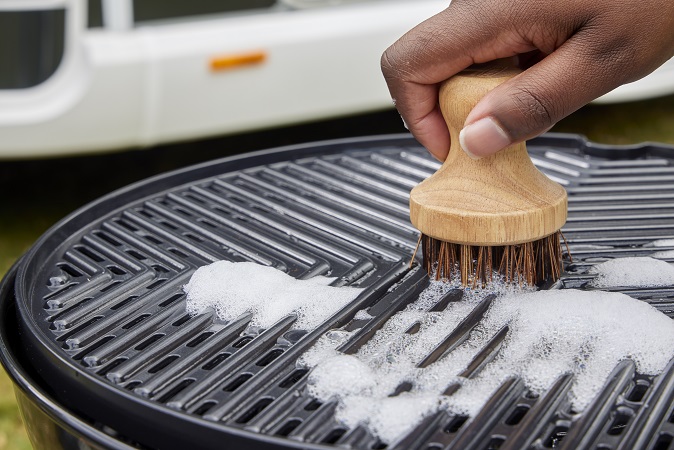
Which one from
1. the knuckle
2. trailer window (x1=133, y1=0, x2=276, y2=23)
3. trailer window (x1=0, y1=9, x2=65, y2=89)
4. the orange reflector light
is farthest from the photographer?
trailer window (x1=133, y1=0, x2=276, y2=23)

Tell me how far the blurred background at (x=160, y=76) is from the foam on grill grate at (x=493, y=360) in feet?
5.83

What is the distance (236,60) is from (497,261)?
7.12 feet

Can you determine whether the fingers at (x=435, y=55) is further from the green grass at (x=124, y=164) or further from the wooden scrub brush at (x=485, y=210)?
the green grass at (x=124, y=164)

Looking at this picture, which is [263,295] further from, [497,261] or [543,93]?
[543,93]

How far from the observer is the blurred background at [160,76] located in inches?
118

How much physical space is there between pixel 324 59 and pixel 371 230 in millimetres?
2017

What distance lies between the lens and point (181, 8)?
4422 mm

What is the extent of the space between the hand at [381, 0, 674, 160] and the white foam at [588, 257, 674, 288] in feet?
0.93

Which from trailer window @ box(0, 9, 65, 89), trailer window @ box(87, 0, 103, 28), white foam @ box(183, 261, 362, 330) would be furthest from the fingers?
trailer window @ box(87, 0, 103, 28)

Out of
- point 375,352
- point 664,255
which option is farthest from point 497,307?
point 664,255

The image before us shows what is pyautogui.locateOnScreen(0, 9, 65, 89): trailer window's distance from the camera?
2994 mm

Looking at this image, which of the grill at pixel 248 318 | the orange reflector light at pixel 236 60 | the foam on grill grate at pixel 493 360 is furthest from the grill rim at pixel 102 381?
the orange reflector light at pixel 236 60

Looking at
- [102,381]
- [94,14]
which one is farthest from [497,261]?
[94,14]

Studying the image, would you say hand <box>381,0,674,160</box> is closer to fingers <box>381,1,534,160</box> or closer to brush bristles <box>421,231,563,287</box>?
fingers <box>381,1,534,160</box>
